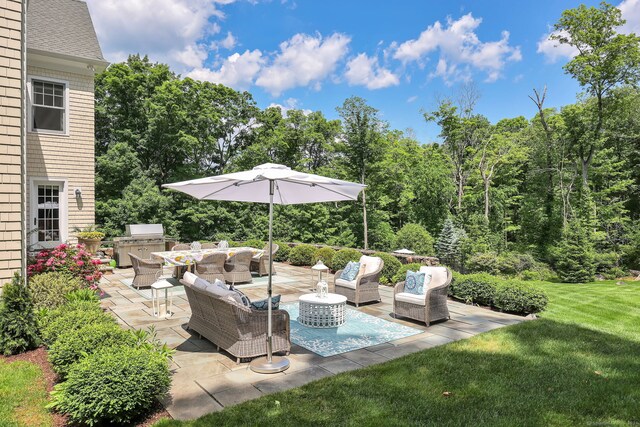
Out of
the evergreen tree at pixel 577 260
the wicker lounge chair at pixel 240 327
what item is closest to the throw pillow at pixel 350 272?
the wicker lounge chair at pixel 240 327

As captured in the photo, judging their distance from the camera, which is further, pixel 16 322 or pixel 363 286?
pixel 363 286

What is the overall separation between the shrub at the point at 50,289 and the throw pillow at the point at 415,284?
546 cm

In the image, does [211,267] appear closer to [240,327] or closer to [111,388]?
[240,327]

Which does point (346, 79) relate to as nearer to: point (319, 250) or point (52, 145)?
point (319, 250)

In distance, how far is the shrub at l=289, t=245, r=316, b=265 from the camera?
12945 mm

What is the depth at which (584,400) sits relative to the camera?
12.2 feet

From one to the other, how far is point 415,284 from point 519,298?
2.12 meters

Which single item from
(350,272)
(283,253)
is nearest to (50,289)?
(350,272)

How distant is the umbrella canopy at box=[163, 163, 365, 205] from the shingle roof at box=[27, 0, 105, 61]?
9002 millimetres

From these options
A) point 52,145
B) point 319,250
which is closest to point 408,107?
point 319,250

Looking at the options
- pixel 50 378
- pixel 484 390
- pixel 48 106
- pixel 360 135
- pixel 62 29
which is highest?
pixel 62 29

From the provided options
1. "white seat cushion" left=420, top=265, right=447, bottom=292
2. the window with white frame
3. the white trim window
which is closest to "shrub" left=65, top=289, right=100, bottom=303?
"white seat cushion" left=420, top=265, right=447, bottom=292

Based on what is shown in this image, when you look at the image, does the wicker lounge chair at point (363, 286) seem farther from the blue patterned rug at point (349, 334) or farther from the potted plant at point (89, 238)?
the potted plant at point (89, 238)

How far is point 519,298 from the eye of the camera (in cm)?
707
